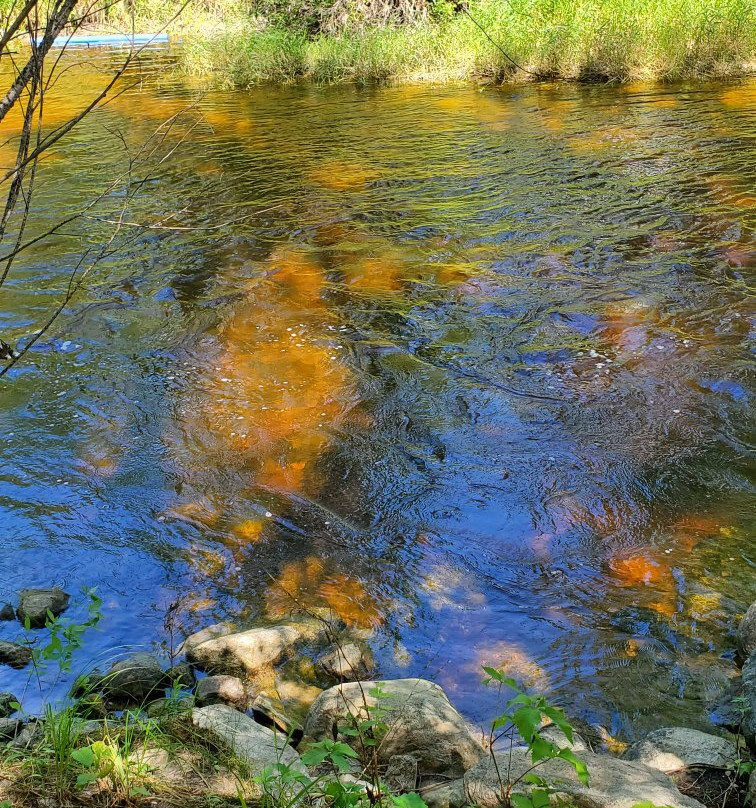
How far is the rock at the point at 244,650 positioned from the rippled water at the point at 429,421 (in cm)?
29

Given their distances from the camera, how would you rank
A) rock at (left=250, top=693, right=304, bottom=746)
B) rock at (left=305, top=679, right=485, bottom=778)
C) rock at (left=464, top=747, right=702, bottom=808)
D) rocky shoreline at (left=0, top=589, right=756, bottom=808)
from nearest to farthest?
rock at (left=464, top=747, right=702, bottom=808) → rocky shoreline at (left=0, top=589, right=756, bottom=808) → rock at (left=305, top=679, right=485, bottom=778) → rock at (left=250, top=693, right=304, bottom=746)

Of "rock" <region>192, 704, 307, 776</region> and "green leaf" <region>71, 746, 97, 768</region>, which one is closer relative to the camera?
"green leaf" <region>71, 746, 97, 768</region>

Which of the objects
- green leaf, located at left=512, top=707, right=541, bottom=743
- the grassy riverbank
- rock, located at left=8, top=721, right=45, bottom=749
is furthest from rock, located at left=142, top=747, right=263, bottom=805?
the grassy riverbank

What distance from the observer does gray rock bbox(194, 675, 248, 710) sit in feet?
10.4

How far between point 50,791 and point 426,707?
3.90 feet

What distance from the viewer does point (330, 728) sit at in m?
2.85

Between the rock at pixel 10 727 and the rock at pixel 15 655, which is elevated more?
the rock at pixel 10 727

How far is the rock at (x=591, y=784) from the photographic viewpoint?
2.20 metres

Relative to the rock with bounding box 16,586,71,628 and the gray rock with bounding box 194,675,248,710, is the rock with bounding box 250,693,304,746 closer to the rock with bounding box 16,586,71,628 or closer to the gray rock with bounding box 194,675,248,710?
the gray rock with bounding box 194,675,248,710

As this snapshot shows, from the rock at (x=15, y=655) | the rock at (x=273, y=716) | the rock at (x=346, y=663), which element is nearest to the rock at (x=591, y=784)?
the rock at (x=273, y=716)

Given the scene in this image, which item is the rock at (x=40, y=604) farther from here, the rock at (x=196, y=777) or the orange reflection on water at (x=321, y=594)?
the rock at (x=196, y=777)

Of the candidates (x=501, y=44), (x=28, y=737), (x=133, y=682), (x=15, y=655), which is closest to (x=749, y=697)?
(x=133, y=682)

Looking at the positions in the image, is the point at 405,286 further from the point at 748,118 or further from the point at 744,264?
the point at 748,118

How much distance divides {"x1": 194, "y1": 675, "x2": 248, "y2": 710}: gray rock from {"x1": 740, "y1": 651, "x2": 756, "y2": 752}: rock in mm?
1789
